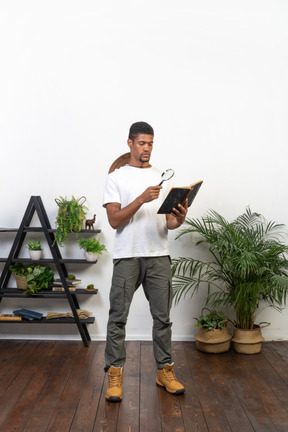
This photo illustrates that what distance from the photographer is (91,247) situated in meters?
3.79

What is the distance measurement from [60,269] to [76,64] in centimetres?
161

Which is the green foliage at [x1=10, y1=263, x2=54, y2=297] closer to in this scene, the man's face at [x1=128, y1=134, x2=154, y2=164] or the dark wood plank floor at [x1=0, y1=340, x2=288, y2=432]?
the dark wood plank floor at [x1=0, y1=340, x2=288, y2=432]

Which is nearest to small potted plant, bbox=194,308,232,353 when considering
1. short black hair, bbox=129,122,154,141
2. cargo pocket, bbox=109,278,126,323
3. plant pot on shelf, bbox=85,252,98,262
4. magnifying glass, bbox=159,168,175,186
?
plant pot on shelf, bbox=85,252,98,262

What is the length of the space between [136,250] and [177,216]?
30cm

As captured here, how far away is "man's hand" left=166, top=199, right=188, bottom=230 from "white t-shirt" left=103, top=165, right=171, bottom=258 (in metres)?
0.06

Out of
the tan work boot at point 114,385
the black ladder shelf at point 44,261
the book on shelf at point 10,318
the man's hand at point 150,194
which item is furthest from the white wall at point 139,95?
the man's hand at point 150,194

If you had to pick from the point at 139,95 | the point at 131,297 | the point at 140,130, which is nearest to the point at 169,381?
the point at 131,297

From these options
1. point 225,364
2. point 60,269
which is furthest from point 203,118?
point 225,364

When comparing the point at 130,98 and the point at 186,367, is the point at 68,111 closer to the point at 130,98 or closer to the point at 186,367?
the point at 130,98

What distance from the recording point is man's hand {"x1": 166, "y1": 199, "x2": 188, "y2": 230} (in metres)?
2.72

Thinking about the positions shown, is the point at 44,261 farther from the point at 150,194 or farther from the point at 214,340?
the point at 150,194

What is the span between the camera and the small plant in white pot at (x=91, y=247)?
3.79 m

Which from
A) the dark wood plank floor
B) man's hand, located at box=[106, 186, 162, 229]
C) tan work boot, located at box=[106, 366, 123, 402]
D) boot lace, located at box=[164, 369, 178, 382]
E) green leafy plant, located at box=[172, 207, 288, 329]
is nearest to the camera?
the dark wood plank floor

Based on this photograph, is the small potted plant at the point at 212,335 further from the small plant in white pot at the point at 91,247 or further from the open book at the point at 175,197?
the open book at the point at 175,197
